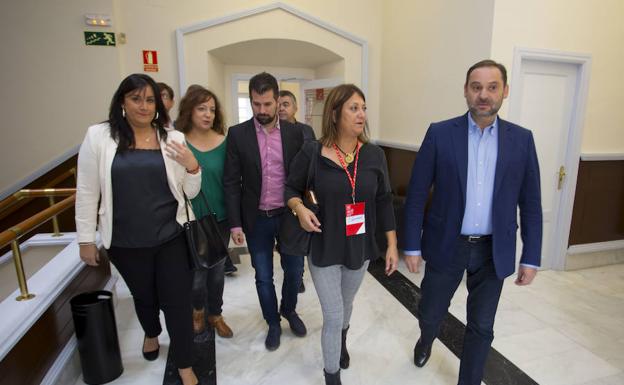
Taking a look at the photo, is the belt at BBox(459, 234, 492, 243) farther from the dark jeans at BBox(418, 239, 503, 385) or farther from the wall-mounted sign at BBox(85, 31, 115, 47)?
the wall-mounted sign at BBox(85, 31, 115, 47)

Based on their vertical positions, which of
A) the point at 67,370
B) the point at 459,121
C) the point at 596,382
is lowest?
the point at 596,382

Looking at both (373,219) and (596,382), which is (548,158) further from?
(373,219)

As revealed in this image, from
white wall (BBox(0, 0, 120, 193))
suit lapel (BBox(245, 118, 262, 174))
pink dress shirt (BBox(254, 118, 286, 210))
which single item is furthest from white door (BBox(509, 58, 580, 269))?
white wall (BBox(0, 0, 120, 193))

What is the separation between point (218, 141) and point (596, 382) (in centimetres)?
259

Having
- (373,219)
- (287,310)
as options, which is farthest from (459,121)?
(287,310)

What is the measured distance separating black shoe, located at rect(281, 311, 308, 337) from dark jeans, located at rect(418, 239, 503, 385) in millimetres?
961

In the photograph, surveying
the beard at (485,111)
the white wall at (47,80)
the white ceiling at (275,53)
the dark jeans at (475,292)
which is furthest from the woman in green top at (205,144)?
the white ceiling at (275,53)

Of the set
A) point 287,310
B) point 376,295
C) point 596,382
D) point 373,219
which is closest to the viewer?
point 373,219

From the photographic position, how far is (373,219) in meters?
1.77

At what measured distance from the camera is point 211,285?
7.80 ft

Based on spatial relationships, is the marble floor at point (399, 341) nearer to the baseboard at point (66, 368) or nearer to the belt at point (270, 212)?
the baseboard at point (66, 368)

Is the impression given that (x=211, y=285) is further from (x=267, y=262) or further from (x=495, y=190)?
(x=495, y=190)

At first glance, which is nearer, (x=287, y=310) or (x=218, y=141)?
(x=218, y=141)

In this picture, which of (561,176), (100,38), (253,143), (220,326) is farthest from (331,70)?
(220,326)
